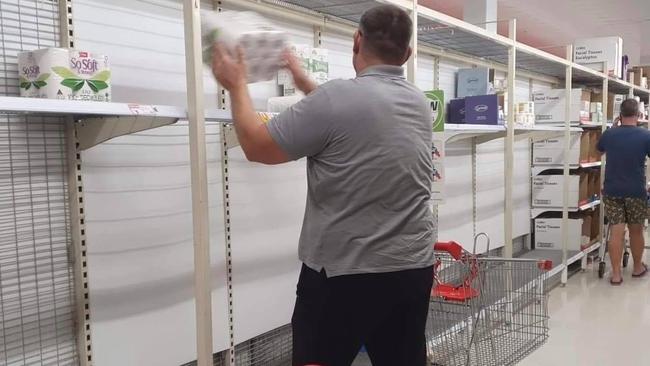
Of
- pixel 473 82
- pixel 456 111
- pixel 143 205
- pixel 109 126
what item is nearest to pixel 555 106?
pixel 473 82

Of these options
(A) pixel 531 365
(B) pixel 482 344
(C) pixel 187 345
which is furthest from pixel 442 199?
(C) pixel 187 345

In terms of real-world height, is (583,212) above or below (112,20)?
below

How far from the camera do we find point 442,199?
10.1 ft

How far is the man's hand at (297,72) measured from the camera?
181 centimetres

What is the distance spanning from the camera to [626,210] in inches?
221

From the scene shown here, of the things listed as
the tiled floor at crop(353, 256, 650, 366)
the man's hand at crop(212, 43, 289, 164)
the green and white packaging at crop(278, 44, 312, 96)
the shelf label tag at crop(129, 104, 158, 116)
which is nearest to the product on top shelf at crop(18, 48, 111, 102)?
the shelf label tag at crop(129, 104, 158, 116)

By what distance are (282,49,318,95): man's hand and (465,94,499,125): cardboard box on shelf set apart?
229 centimetres

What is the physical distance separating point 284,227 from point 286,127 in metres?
1.67

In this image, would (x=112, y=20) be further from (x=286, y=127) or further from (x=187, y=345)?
(x=187, y=345)

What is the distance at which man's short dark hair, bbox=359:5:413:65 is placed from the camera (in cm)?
153

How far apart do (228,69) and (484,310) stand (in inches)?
72.0

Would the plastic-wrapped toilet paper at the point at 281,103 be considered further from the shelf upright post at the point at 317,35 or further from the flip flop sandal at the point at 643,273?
the flip flop sandal at the point at 643,273

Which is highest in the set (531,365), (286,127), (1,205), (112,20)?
(112,20)

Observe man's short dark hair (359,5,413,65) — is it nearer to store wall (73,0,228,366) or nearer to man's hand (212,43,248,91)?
man's hand (212,43,248,91)
